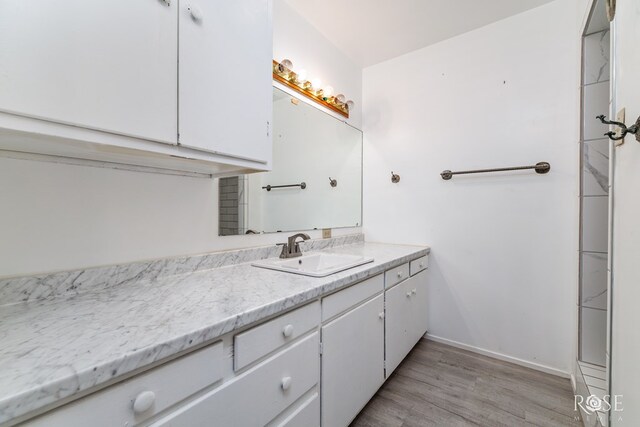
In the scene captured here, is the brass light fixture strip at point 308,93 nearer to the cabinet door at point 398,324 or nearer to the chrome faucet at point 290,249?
the chrome faucet at point 290,249

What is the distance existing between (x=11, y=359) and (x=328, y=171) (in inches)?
80.8

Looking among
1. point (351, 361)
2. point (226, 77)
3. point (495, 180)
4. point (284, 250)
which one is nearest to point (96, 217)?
point (226, 77)

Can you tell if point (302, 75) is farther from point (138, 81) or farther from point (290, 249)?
point (138, 81)

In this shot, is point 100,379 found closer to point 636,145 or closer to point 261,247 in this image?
point 261,247

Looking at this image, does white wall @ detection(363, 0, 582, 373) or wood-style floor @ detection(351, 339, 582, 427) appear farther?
white wall @ detection(363, 0, 582, 373)

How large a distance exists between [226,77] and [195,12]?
0.21 m

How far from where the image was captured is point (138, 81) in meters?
0.79

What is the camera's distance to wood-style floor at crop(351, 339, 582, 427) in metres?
1.43

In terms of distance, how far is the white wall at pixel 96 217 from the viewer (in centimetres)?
86

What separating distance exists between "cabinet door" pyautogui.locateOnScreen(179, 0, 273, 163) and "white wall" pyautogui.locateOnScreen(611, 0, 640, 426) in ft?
4.17

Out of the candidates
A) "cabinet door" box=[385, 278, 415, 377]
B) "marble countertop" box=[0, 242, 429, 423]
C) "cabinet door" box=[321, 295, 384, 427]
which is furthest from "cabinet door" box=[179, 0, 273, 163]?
"cabinet door" box=[385, 278, 415, 377]

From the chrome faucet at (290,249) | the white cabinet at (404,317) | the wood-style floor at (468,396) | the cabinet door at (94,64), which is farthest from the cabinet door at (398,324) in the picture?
the cabinet door at (94,64)

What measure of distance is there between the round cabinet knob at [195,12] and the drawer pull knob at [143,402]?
1105mm

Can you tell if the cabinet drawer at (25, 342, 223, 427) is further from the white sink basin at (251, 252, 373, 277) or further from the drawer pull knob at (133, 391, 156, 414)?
the white sink basin at (251, 252, 373, 277)
